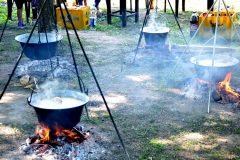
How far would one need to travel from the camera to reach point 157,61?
864cm

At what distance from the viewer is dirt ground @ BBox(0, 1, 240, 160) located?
5082mm

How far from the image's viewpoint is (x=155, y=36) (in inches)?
332

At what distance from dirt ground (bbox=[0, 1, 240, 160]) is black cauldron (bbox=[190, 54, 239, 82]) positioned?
1.08 ft

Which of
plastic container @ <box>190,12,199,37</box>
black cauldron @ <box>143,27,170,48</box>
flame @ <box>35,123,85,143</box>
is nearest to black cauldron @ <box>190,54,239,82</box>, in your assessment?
black cauldron @ <box>143,27,170,48</box>

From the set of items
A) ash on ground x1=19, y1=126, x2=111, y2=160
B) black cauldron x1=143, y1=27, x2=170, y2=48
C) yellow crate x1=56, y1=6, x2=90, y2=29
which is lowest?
ash on ground x1=19, y1=126, x2=111, y2=160

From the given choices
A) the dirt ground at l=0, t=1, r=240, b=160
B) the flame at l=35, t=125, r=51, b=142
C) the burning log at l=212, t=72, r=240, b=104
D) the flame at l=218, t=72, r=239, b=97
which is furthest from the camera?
Result: the flame at l=218, t=72, r=239, b=97

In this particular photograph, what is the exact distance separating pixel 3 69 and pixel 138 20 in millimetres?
5967

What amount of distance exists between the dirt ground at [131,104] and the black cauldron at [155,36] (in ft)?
1.15

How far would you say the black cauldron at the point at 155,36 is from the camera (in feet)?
27.4

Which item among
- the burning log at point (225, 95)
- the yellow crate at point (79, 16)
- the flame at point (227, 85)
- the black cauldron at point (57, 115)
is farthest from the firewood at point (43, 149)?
the yellow crate at point (79, 16)

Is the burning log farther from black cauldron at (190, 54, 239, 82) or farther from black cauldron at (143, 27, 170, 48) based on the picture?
black cauldron at (143, 27, 170, 48)

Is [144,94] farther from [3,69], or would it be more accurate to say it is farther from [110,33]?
[110,33]

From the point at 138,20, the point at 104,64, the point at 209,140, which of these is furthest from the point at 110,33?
the point at 209,140

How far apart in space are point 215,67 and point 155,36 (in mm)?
2537
